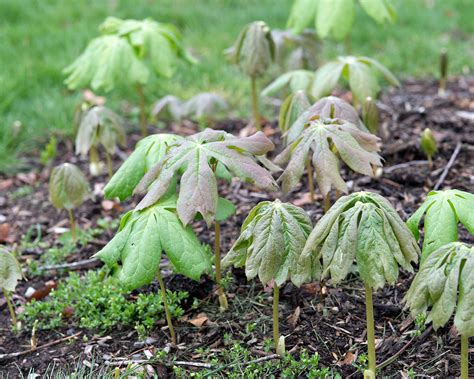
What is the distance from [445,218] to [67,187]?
183 cm

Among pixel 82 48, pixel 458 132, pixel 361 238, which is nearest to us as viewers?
pixel 361 238

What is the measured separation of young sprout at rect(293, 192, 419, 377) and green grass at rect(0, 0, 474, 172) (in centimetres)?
266

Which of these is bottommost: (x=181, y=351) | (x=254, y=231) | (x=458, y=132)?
(x=181, y=351)

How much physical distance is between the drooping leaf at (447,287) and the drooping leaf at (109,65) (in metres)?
2.14

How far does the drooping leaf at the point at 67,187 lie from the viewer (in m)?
3.07

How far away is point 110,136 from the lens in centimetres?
341

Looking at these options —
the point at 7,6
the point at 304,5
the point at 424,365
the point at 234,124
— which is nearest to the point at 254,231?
the point at 424,365

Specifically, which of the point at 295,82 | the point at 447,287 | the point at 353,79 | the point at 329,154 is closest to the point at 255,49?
the point at 295,82

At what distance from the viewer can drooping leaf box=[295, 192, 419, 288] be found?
1.79 metres

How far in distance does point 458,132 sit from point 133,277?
2407 mm

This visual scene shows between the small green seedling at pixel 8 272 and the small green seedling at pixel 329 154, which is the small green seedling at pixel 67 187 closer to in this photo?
the small green seedling at pixel 8 272

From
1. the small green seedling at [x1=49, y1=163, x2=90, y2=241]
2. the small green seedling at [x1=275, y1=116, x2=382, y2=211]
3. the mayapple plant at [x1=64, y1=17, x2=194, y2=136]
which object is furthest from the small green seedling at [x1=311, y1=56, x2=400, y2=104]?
the small green seedling at [x1=49, y1=163, x2=90, y2=241]

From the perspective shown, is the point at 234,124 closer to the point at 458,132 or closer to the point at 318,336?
the point at 458,132

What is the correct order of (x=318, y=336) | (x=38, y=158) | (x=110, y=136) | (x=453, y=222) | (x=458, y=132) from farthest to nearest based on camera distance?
(x=38, y=158) → (x=458, y=132) → (x=110, y=136) → (x=318, y=336) → (x=453, y=222)
